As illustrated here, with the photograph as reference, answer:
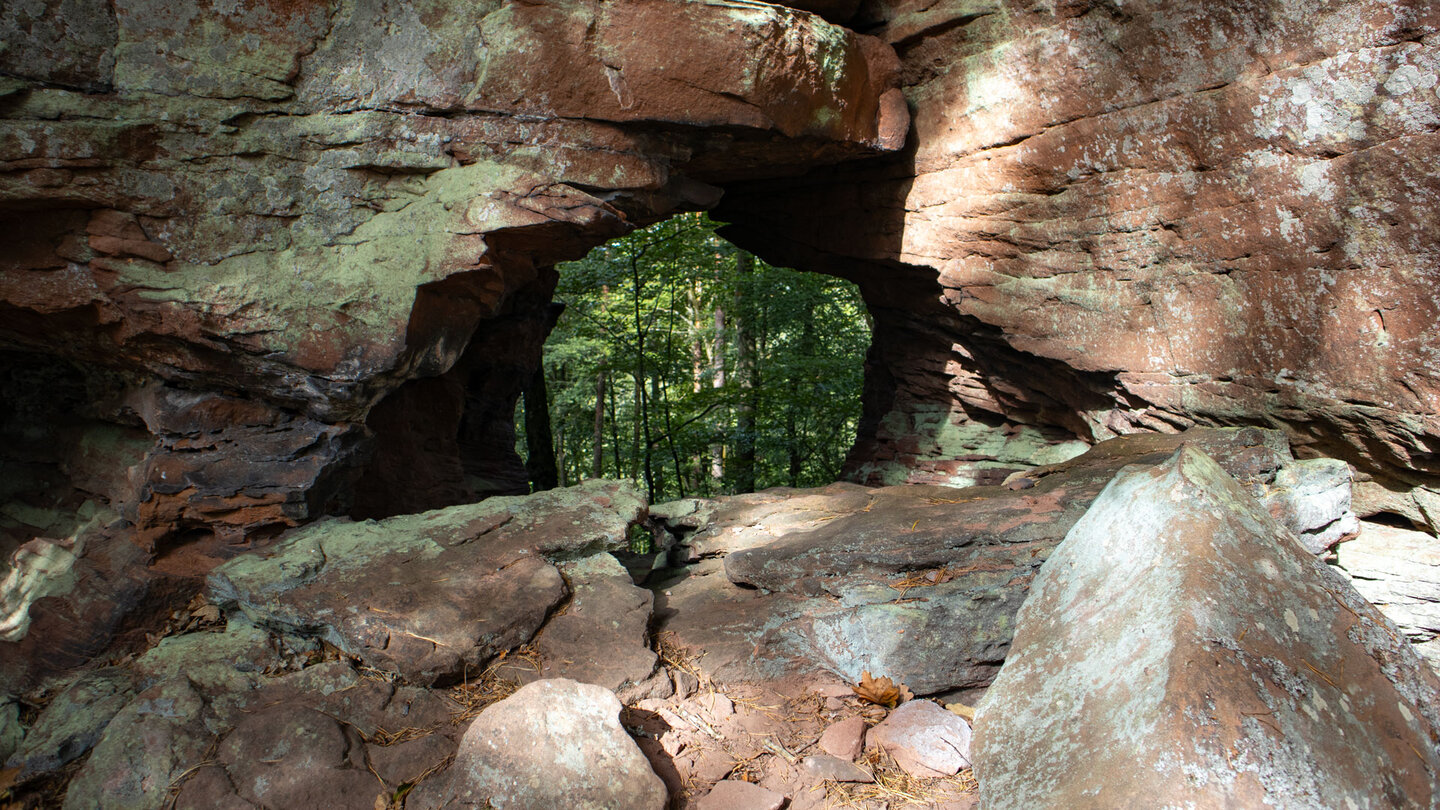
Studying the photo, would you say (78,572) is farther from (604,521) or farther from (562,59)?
(562,59)

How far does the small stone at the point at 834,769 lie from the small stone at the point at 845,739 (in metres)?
0.05

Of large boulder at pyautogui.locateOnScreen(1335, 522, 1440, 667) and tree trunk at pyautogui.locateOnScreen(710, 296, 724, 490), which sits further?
tree trunk at pyautogui.locateOnScreen(710, 296, 724, 490)

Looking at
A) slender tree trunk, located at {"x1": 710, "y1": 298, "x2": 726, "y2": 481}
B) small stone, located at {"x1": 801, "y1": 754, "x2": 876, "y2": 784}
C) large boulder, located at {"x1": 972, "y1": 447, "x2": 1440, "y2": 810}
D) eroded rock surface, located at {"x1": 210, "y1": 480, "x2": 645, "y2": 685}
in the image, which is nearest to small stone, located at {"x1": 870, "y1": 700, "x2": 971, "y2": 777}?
small stone, located at {"x1": 801, "y1": 754, "x2": 876, "y2": 784}

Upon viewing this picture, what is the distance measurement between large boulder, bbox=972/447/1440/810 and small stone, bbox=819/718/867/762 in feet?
1.65

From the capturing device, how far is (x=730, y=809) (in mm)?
2656

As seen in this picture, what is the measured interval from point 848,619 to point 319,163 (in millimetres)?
3486

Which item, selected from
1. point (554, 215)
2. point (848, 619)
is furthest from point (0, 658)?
point (848, 619)

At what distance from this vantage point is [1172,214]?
190 inches

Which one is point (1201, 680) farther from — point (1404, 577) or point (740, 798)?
point (1404, 577)

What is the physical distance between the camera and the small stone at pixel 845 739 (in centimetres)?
299

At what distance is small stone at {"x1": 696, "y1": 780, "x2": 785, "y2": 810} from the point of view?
8.75 feet

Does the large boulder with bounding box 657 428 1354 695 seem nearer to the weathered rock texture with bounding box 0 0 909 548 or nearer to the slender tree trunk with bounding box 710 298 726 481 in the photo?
the weathered rock texture with bounding box 0 0 909 548

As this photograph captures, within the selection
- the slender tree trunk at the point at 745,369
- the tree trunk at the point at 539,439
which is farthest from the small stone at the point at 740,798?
the slender tree trunk at the point at 745,369

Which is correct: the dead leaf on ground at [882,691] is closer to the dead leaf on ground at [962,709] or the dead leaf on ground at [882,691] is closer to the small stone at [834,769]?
the dead leaf on ground at [962,709]
